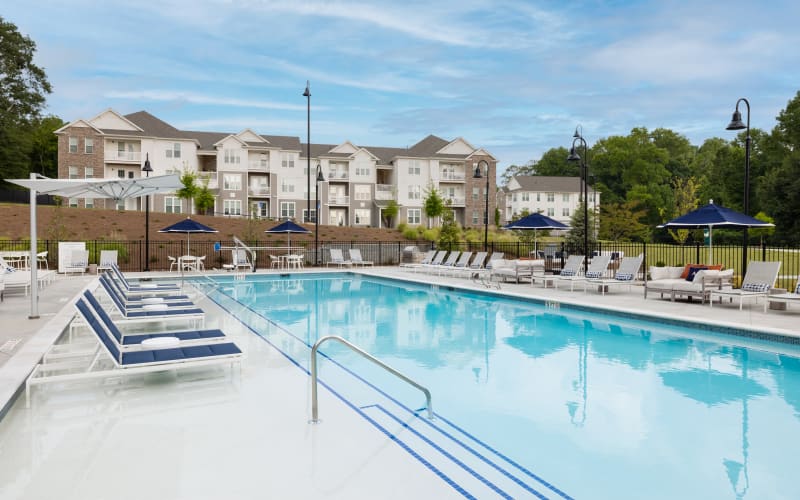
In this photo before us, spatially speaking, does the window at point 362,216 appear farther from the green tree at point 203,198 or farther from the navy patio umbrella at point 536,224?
the navy patio umbrella at point 536,224

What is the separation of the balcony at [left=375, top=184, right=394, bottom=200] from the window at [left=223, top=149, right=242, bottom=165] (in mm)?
12678

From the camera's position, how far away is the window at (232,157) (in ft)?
152

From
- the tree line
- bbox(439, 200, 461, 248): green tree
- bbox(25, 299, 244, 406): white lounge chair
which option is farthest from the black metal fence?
bbox(25, 299, 244, 406): white lounge chair

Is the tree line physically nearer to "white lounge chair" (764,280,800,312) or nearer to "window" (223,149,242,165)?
"white lounge chair" (764,280,800,312)

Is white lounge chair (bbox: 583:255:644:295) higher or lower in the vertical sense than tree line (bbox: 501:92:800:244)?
lower

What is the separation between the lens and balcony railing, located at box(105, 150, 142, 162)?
1719 inches

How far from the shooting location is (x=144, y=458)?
430 cm

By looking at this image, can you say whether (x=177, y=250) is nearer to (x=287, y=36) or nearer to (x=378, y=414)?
(x=287, y=36)

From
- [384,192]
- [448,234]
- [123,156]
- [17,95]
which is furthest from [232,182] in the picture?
[448,234]

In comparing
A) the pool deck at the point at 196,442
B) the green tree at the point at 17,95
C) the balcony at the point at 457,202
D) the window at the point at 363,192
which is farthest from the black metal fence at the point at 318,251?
the green tree at the point at 17,95

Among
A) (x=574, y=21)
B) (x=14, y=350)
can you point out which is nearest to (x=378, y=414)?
(x=14, y=350)

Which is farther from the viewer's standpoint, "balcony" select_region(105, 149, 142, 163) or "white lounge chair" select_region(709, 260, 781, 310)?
"balcony" select_region(105, 149, 142, 163)

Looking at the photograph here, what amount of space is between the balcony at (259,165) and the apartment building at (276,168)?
3.4 inches

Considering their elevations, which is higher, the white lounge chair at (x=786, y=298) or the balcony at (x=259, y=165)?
the balcony at (x=259, y=165)
